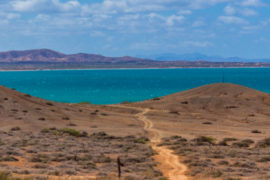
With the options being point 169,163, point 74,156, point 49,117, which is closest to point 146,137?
point 169,163

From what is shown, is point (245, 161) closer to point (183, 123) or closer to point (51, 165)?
point (51, 165)

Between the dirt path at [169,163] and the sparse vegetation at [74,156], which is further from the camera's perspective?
the dirt path at [169,163]

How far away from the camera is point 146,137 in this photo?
3209cm

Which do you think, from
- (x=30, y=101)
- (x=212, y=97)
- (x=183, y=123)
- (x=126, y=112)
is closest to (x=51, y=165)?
(x=183, y=123)

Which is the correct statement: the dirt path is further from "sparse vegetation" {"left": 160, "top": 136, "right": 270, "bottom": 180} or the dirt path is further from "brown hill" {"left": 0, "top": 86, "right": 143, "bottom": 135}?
"brown hill" {"left": 0, "top": 86, "right": 143, "bottom": 135}

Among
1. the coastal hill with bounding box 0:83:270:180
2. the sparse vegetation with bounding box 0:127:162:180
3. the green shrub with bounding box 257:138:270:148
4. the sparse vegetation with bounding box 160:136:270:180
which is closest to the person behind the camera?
the sparse vegetation with bounding box 0:127:162:180

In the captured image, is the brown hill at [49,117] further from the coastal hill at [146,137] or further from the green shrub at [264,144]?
the green shrub at [264,144]

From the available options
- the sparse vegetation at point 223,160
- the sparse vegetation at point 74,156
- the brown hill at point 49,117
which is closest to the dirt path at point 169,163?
the sparse vegetation at point 223,160

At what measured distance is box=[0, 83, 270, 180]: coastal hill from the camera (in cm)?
1800

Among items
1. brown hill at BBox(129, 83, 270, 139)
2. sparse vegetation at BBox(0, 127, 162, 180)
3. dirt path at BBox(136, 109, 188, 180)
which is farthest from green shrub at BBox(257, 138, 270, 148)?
sparse vegetation at BBox(0, 127, 162, 180)

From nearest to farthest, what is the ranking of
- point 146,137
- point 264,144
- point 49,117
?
1. point 264,144
2. point 146,137
3. point 49,117

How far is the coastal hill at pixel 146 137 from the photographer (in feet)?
59.1

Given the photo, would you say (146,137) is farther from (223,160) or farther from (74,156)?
(74,156)

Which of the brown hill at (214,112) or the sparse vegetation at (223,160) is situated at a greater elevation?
the sparse vegetation at (223,160)
